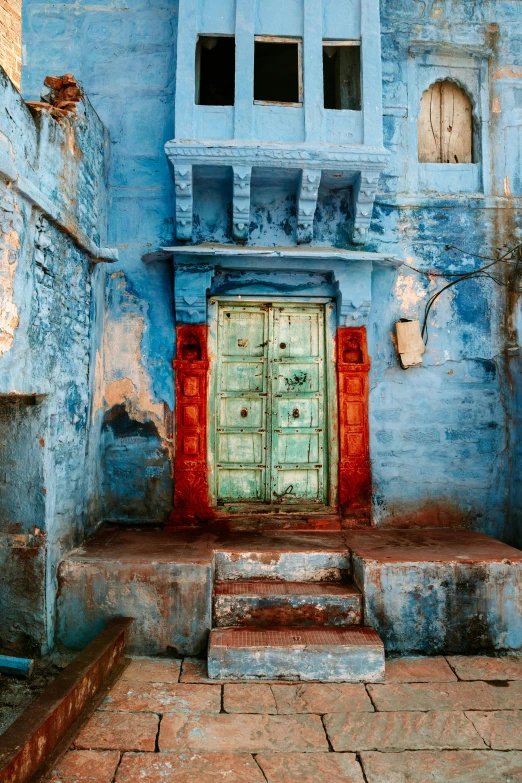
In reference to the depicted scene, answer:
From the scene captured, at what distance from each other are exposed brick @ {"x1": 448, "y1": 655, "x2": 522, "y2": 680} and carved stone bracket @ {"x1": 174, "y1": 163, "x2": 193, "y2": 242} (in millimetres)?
4379

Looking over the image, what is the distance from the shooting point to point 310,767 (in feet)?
9.89

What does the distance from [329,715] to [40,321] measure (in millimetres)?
3263

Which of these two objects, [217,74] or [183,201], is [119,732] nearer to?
[183,201]

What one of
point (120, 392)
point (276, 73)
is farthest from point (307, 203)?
point (276, 73)

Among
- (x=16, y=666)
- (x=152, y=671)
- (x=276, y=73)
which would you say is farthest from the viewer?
(x=276, y=73)

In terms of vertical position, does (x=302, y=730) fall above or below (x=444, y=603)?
below

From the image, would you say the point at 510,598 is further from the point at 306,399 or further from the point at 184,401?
the point at 184,401

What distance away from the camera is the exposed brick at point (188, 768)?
2.90 metres

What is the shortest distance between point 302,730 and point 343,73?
589cm

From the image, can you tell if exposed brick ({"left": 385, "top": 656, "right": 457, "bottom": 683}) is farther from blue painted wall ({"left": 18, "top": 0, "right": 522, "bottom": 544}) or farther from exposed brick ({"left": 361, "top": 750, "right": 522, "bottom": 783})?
blue painted wall ({"left": 18, "top": 0, "right": 522, "bottom": 544})

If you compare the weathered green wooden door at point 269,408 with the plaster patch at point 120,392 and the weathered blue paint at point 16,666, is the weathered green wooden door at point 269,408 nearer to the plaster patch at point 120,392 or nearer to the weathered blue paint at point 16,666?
the plaster patch at point 120,392

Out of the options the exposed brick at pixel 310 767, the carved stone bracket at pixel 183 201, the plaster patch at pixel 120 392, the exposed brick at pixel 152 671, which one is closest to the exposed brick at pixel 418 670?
the exposed brick at pixel 310 767

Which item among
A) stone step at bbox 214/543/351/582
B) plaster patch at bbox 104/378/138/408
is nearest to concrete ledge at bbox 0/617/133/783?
stone step at bbox 214/543/351/582

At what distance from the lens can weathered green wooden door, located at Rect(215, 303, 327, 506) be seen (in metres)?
5.75
